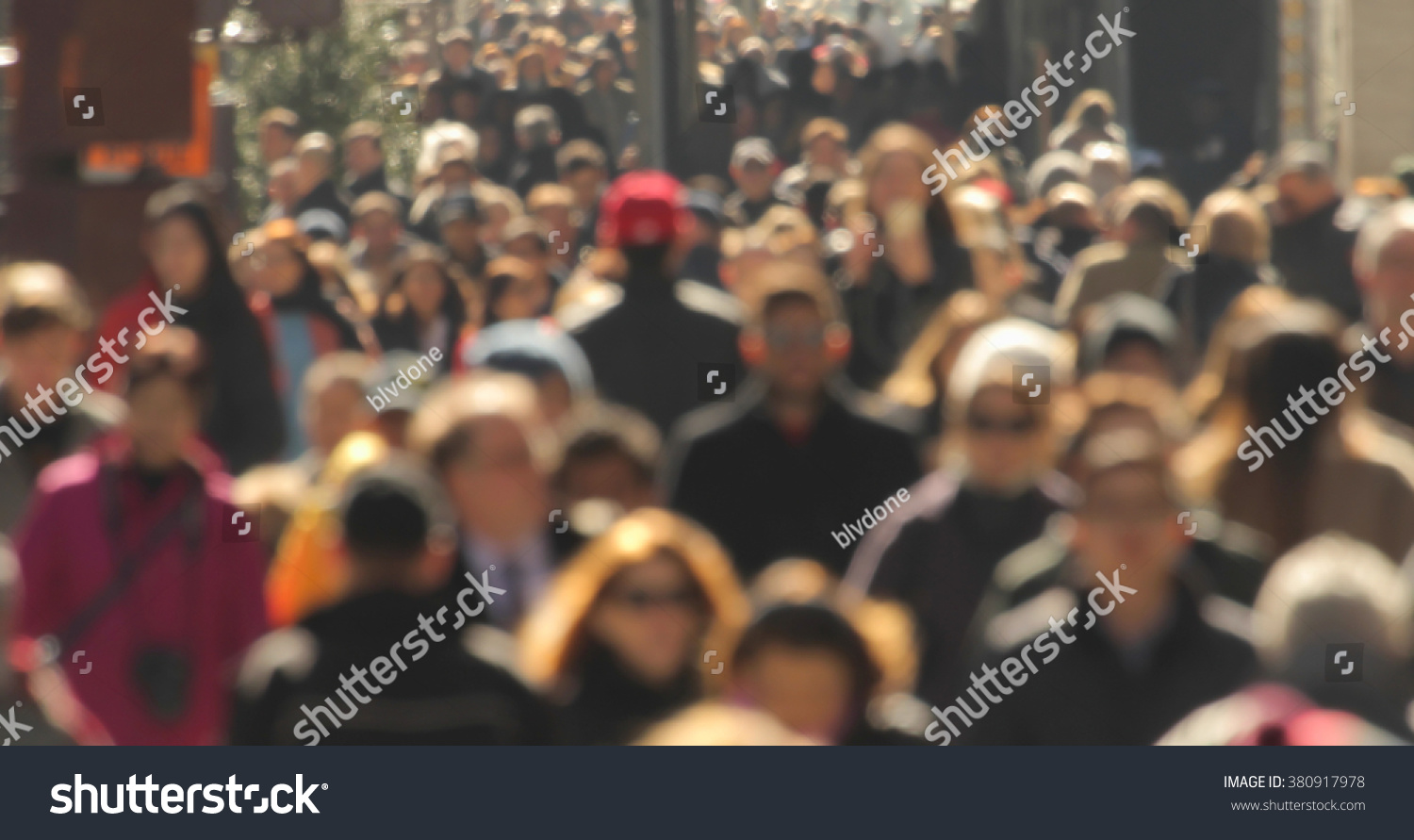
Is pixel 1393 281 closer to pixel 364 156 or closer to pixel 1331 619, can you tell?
pixel 1331 619

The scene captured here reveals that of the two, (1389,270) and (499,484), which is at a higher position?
(499,484)

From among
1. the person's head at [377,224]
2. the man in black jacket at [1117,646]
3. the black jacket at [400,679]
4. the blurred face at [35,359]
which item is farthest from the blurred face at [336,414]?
the person's head at [377,224]

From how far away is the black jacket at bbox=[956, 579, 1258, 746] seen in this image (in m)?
3.39

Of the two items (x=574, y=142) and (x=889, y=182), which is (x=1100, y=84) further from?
(x=889, y=182)

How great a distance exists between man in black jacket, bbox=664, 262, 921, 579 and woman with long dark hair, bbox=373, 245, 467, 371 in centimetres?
200

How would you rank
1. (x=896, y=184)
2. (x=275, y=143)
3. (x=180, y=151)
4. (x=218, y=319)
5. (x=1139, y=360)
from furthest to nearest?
(x=275, y=143)
(x=180, y=151)
(x=896, y=184)
(x=218, y=319)
(x=1139, y=360)

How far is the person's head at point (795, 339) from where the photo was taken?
4.11 m

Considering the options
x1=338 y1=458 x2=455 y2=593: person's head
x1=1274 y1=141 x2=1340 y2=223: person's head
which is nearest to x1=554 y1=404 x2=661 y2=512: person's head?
x1=338 y1=458 x2=455 y2=593: person's head

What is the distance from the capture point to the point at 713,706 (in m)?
3.27

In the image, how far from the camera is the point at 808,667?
312 centimetres

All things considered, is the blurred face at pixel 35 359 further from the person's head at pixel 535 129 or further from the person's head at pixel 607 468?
the person's head at pixel 535 129

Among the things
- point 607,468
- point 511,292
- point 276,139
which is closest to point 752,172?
point 276,139

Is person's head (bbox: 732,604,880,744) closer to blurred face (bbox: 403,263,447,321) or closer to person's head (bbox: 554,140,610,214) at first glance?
blurred face (bbox: 403,263,447,321)

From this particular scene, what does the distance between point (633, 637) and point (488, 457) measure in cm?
53
